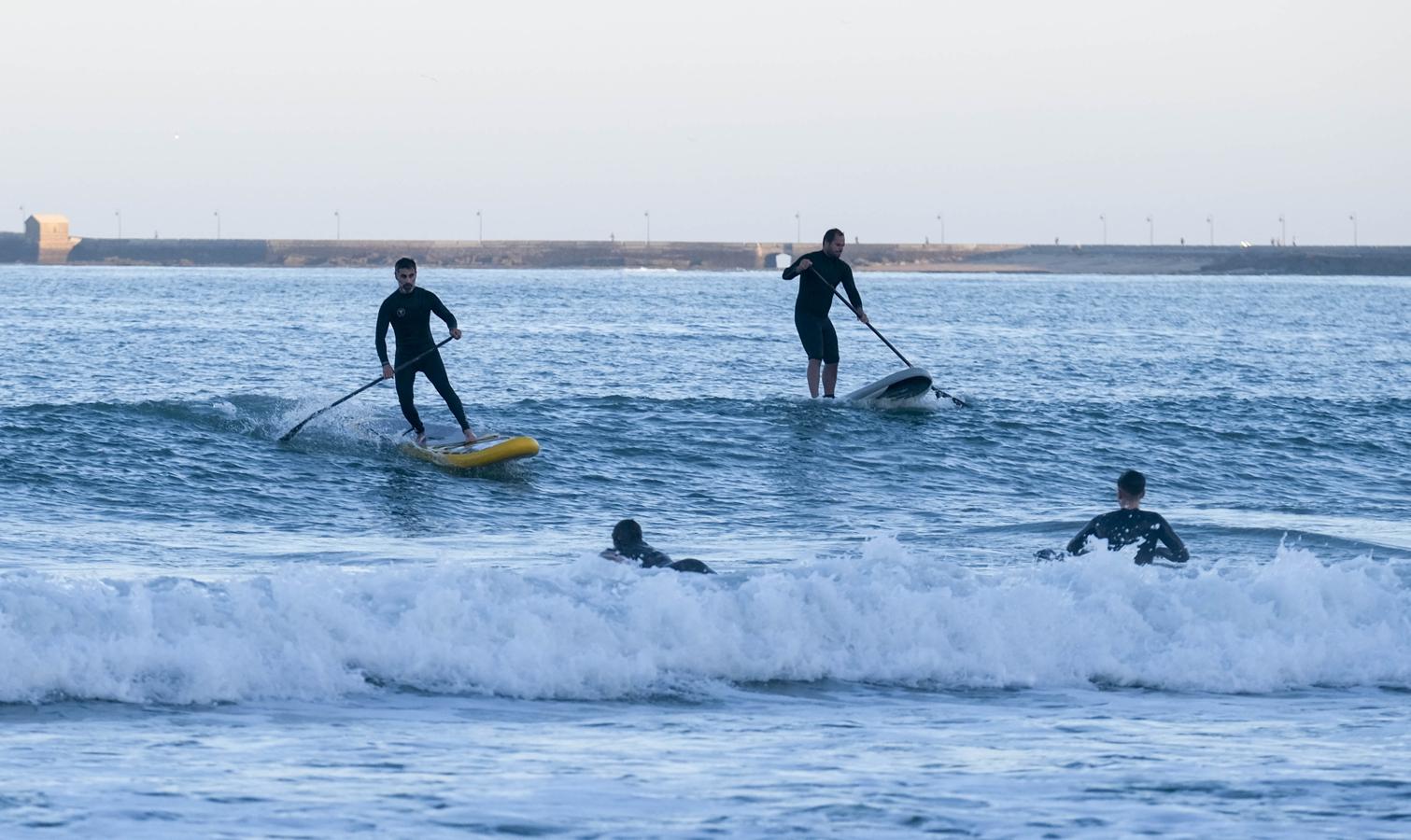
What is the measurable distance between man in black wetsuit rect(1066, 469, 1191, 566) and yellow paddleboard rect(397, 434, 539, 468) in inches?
244

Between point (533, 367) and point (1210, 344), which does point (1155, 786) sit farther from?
point (1210, 344)

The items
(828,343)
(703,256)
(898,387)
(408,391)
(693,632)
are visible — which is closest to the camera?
(693,632)

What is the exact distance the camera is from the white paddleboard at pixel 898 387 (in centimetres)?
1834

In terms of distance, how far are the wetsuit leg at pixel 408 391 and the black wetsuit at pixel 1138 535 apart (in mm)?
6829

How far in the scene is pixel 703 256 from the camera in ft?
575

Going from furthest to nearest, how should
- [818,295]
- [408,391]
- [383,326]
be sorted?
[818,295], [408,391], [383,326]

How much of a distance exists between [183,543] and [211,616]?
12.4ft

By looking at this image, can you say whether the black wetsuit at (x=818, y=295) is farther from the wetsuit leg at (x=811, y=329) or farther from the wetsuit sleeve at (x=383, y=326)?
the wetsuit sleeve at (x=383, y=326)

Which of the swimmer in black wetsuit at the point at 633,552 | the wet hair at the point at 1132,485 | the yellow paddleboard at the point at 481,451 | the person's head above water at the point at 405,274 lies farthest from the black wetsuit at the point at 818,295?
the swimmer in black wetsuit at the point at 633,552

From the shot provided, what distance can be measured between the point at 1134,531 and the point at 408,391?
A: 7.33 meters

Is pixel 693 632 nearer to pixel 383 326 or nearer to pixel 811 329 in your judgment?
pixel 383 326

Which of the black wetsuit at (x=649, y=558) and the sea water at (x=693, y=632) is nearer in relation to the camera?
the sea water at (x=693, y=632)

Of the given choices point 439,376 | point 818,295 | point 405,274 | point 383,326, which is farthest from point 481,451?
point 818,295

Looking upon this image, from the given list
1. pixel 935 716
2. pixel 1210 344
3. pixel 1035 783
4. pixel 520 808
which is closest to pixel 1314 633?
pixel 935 716
